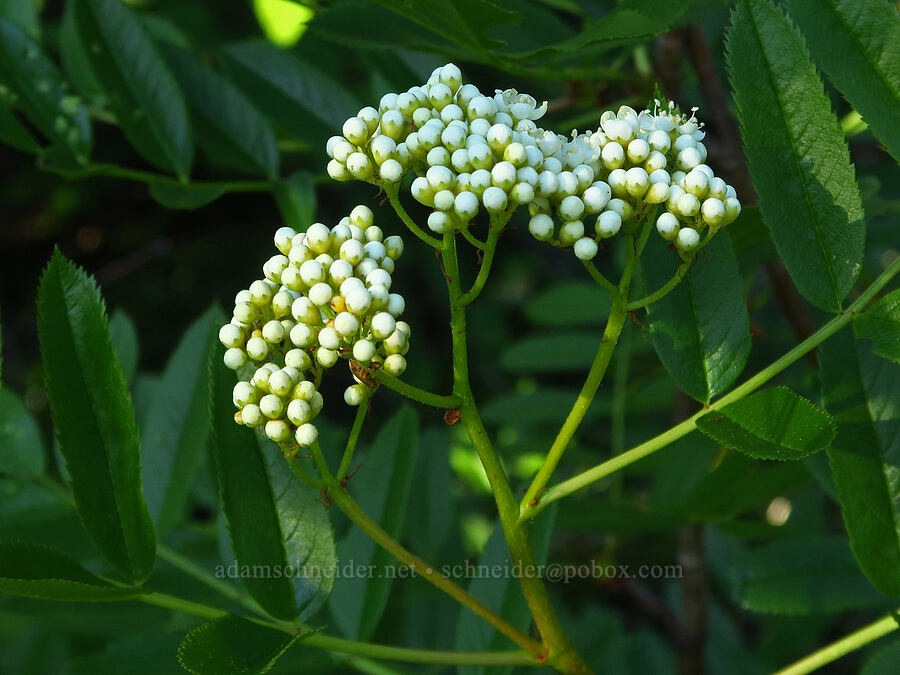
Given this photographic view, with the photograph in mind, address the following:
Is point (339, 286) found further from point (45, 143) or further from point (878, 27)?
point (45, 143)

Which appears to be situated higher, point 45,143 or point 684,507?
point 684,507

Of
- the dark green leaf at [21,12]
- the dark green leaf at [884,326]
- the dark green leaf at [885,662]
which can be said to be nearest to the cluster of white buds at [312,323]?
the dark green leaf at [884,326]

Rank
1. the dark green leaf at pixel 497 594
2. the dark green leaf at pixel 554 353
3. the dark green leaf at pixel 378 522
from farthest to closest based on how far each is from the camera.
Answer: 1. the dark green leaf at pixel 554 353
2. the dark green leaf at pixel 378 522
3. the dark green leaf at pixel 497 594

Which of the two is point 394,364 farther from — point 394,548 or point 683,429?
point 683,429

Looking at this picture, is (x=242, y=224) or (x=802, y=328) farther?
(x=242, y=224)

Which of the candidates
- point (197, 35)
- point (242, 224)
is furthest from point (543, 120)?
point (242, 224)

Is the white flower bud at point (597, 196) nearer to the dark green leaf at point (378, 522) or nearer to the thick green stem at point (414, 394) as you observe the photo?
the thick green stem at point (414, 394)
